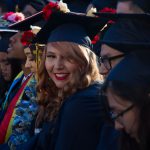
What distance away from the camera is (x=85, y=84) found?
3305 millimetres

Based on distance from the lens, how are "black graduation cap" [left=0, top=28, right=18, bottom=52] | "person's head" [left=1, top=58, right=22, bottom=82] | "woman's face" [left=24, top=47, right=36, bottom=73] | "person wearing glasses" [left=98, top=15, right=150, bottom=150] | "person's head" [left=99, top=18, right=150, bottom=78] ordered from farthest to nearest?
"person's head" [left=1, top=58, right=22, bottom=82] < "black graduation cap" [left=0, top=28, right=18, bottom=52] < "woman's face" [left=24, top=47, right=36, bottom=73] < "person's head" [left=99, top=18, right=150, bottom=78] < "person wearing glasses" [left=98, top=15, right=150, bottom=150]

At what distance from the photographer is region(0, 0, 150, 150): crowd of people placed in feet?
7.47

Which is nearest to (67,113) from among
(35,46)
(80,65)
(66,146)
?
(66,146)

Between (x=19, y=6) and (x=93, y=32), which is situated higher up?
(x=93, y=32)

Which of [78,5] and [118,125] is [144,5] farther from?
[78,5]

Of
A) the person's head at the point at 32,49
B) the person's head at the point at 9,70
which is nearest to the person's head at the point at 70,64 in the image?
the person's head at the point at 32,49

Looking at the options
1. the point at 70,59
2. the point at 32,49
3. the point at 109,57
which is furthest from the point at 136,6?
the point at 32,49

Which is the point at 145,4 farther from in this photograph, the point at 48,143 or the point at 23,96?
the point at 23,96

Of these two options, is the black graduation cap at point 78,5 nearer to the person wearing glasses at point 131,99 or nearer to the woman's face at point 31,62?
the woman's face at point 31,62

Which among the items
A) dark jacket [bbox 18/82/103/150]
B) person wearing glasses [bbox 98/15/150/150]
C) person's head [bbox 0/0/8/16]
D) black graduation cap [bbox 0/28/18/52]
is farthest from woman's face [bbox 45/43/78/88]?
person's head [bbox 0/0/8/16]

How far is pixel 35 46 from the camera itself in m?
4.37

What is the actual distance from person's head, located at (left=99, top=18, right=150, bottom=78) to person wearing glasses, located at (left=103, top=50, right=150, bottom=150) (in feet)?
0.82

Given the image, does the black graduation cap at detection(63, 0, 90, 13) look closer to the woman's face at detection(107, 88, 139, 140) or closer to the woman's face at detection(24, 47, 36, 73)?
the woman's face at detection(24, 47, 36, 73)

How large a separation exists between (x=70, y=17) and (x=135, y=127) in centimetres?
150
